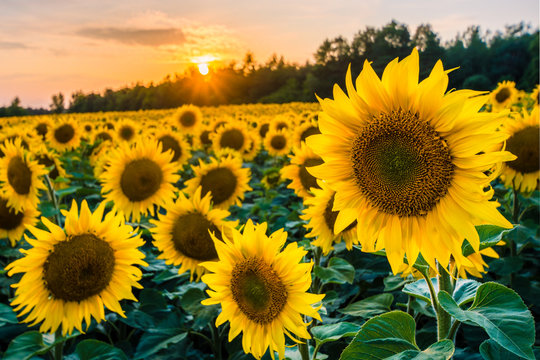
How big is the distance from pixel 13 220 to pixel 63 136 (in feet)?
14.0

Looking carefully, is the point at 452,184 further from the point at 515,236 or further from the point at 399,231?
the point at 515,236

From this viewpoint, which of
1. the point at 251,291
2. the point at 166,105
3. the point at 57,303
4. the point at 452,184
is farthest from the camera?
the point at 166,105

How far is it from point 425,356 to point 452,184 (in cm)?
55

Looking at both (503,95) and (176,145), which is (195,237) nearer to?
(176,145)

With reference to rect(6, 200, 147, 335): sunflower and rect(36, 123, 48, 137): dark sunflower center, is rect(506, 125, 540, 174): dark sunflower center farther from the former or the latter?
rect(36, 123, 48, 137): dark sunflower center

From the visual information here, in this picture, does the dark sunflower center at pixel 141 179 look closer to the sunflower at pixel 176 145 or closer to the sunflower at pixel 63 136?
the sunflower at pixel 176 145

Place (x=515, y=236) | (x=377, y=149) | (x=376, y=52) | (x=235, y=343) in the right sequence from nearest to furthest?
(x=377, y=149) < (x=235, y=343) < (x=515, y=236) < (x=376, y=52)

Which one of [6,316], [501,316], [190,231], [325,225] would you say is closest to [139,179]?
[190,231]

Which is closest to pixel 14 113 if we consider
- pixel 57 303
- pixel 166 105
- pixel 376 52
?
pixel 166 105

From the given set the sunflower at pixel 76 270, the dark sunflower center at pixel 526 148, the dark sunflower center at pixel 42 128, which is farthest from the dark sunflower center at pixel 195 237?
the dark sunflower center at pixel 42 128

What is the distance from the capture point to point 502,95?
31.6 feet

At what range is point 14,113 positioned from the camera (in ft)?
147

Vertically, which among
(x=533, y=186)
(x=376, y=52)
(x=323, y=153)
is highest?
(x=376, y=52)

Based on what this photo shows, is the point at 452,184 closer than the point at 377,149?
Yes
